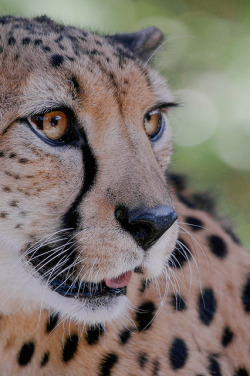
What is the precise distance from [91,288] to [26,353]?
0.95 ft

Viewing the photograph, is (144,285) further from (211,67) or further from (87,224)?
(211,67)

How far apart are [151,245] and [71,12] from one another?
2647 mm

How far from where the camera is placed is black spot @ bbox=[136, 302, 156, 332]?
5.33 feet

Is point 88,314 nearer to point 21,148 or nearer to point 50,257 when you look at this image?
point 50,257

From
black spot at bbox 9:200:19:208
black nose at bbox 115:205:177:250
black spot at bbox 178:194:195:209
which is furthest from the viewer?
black spot at bbox 178:194:195:209

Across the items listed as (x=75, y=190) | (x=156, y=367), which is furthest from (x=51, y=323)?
(x=75, y=190)

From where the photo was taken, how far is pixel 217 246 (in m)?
1.88

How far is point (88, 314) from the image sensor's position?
145cm

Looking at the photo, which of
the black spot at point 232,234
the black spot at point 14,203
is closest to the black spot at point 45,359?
the black spot at point 14,203

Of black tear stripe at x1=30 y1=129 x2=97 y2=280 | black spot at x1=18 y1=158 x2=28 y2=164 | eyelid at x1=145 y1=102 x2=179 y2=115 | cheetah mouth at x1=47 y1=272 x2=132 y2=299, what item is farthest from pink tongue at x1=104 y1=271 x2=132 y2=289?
eyelid at x1=145 y1=102 x2=179 y2=115

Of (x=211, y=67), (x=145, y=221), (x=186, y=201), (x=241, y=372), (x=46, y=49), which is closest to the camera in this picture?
(x=145, y=221)

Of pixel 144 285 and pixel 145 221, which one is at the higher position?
pixel 145 221

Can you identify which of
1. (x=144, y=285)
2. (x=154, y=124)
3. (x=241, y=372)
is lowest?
(x=241, y=372)

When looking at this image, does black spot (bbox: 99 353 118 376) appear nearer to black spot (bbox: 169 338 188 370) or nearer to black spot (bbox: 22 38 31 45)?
black spot (bbox: 169 338 188 370)
